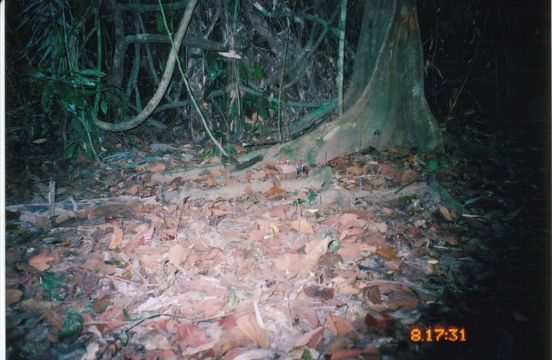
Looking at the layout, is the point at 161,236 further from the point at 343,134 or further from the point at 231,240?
the point at 343,134

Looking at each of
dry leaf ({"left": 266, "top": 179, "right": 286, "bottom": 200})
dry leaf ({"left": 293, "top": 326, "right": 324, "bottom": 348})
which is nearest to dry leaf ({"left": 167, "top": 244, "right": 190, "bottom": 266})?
dry leaf ({"left": 293, "top": 326, "right": 324, "bottom": 348})

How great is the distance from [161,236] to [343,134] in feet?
7.22

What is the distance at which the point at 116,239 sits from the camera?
7.63ft

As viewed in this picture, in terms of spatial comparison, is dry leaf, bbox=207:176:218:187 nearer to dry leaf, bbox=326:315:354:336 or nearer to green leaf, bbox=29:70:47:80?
dry leaf, bbox=326:315:354:336

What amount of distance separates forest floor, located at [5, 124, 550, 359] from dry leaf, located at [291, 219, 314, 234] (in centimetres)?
1

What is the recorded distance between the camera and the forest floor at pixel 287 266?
1.54 metres

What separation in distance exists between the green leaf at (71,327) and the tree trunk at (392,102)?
2429 millimetres

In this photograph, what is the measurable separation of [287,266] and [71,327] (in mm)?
1109

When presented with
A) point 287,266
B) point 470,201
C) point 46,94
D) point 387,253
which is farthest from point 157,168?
point 470,201

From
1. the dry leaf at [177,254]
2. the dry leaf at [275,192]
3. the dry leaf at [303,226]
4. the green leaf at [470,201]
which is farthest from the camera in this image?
the dry leaf at [275,192]

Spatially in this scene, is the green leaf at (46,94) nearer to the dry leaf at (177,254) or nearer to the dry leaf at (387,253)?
the dry leaf at (177,254)

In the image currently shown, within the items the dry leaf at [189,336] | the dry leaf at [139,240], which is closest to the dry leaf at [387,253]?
the dry leaf at [189,336]

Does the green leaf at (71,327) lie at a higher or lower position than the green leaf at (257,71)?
lower

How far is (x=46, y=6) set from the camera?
14.0 feet
